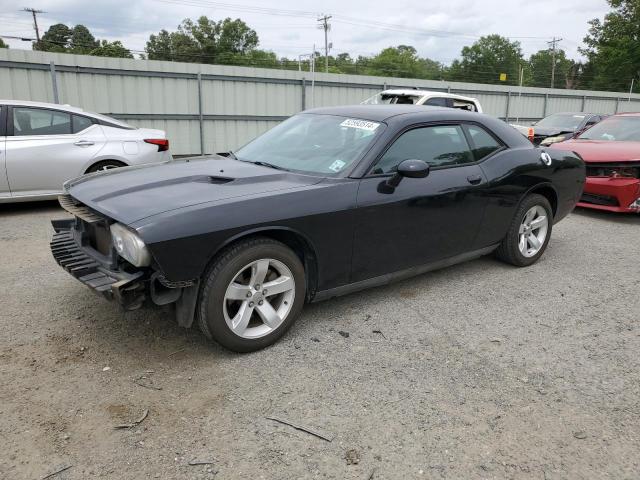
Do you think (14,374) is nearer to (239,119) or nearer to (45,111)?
(45,111)

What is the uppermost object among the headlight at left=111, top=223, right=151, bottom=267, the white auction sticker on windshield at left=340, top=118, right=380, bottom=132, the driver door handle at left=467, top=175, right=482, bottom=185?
the white auction sticker on windshield at left=340, top=118, right=380, bottom=132

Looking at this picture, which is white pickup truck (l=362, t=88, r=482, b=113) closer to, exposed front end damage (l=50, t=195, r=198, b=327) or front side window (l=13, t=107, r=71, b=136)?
front side window (l=13, t=107, r=71, b=136)

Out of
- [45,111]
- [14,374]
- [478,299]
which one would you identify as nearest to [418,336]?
[478,299]

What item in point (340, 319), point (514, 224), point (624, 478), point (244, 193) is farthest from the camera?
point (514, 224)

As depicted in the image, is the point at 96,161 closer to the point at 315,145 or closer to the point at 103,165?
the point at 103,165

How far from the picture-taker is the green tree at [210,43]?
2928 inches

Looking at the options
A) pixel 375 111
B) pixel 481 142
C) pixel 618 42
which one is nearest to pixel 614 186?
pixel 481 142

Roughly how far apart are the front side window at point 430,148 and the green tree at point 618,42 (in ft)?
158

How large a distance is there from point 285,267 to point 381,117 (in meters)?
1.53

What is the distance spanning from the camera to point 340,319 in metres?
3.82

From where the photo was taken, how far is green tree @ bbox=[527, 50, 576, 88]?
9206 centimetres

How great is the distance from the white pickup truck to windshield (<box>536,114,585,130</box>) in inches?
146

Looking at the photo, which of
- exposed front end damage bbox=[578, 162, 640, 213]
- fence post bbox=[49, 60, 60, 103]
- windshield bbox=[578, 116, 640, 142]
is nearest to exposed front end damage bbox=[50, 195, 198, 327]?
exposed front end damage bbox=[578, 162, 640, 213]

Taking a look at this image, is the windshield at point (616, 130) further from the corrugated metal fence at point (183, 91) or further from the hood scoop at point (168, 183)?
the corrugated metal fence at point (183, 91)
